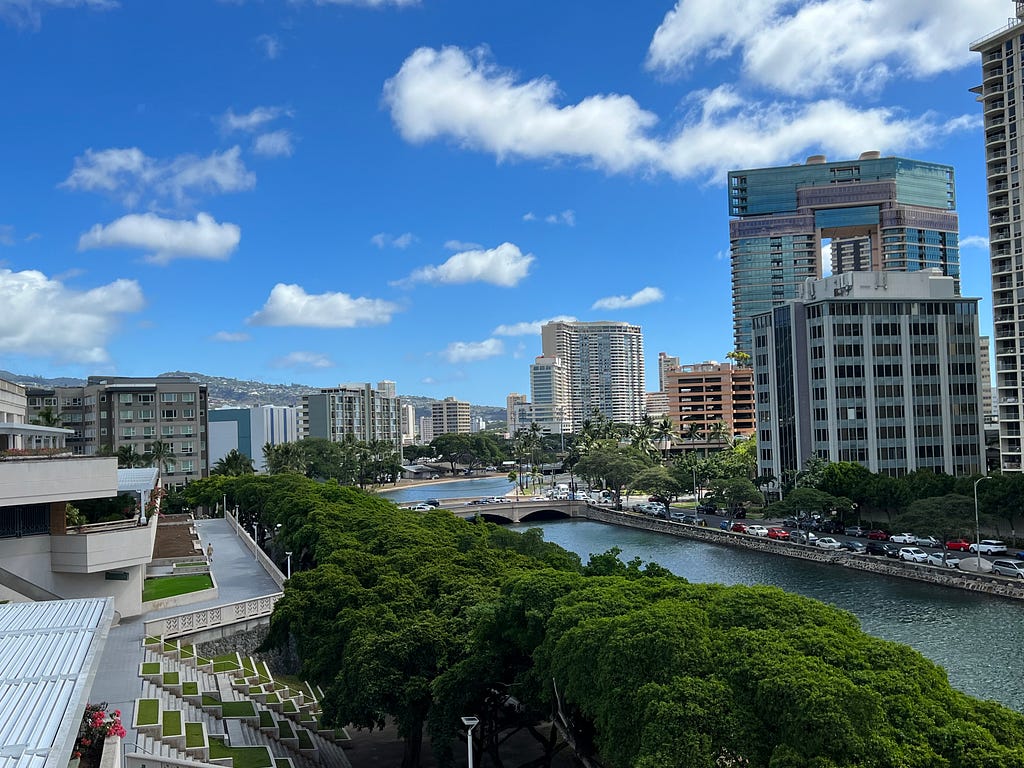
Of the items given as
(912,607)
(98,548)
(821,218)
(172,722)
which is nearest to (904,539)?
(912,607)

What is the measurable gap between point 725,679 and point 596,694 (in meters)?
2.72

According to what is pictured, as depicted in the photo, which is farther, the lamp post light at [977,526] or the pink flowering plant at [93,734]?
the lamp post light at [977,526]

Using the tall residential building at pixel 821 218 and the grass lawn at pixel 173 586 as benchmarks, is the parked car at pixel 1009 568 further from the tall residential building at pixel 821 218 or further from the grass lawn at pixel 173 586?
the tall residential building at pixel 821 218

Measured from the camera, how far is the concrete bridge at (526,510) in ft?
317

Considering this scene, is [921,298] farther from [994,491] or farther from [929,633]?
[929,633]

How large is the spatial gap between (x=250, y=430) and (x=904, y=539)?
13141 cm

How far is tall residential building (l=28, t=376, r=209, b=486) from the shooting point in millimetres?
93812

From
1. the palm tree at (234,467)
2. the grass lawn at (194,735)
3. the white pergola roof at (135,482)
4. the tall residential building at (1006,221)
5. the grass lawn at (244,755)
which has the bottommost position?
the grass lawn at (244,755)

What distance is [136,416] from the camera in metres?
94.7

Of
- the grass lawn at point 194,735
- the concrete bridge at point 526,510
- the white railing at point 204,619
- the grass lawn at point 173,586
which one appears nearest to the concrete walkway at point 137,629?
the white railing at point 204,619

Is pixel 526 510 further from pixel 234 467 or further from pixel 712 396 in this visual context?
pixel 712 396

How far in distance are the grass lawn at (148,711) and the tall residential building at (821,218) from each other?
163 metres

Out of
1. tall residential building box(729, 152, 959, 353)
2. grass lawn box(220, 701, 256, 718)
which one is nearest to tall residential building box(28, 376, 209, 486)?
grass lawn box(220, 701, 256, 718)

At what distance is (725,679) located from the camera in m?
15.6
